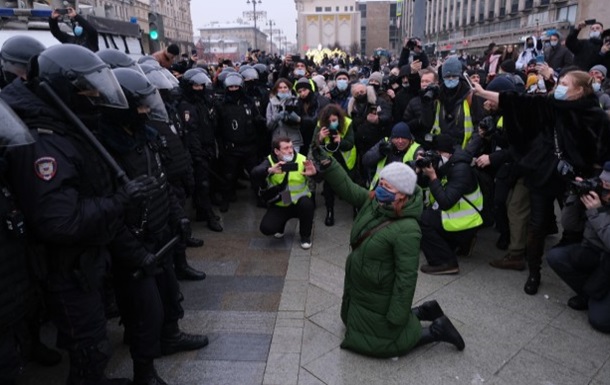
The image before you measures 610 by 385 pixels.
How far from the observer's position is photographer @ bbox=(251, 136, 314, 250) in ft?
17.4

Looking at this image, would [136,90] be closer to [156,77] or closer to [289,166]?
[156,77]

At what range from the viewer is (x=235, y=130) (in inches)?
260

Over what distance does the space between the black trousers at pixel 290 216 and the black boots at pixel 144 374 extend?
8.88 feet

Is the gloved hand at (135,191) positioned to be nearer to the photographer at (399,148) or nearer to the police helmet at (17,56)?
the police helmet at (17,56)

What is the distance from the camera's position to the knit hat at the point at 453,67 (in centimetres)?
518

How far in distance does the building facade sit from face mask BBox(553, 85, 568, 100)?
99511 millimetres

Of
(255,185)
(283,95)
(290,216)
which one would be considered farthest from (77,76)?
(283,95)

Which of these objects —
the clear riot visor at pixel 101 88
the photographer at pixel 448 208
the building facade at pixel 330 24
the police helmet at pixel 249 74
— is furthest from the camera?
the building facade at pixel 330 24

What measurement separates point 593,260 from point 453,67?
251 cm

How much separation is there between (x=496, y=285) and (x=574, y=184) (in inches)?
48.8

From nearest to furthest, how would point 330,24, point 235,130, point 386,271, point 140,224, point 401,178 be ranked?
point 140,224
point 401,178
point 386,271
point 235,130
point 330,24

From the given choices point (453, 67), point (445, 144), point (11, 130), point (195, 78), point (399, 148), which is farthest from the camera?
point (195, 78)

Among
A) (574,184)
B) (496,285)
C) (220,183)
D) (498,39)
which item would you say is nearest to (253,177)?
(220,183)

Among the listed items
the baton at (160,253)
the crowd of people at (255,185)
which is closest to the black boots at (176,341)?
the crowd of people at (255,185)
